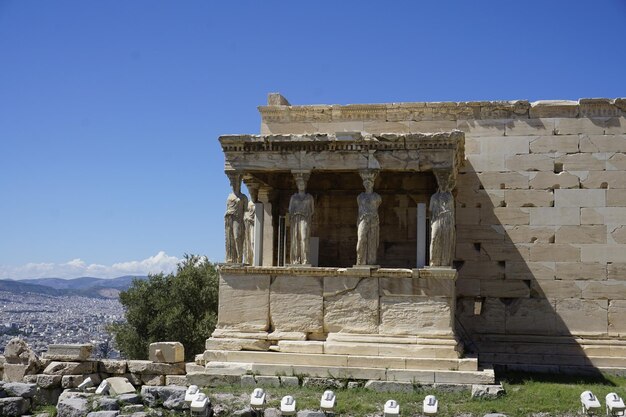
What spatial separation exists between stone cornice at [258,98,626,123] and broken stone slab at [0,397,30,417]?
25.7ft

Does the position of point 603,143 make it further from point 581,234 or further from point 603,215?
point 581,234

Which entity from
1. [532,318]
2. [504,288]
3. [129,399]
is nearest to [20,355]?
[129,399]

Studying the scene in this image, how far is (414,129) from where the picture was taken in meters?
17.4

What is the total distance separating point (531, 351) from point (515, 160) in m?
3.87

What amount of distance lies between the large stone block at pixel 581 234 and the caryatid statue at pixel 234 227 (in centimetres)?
644

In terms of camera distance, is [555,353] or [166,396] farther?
[555,353]

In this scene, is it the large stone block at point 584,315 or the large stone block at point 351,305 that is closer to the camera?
the large stone block at point 351,305

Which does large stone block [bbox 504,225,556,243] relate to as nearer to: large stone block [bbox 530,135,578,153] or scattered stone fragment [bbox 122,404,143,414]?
large stone block [bbox 530,135,578,153]

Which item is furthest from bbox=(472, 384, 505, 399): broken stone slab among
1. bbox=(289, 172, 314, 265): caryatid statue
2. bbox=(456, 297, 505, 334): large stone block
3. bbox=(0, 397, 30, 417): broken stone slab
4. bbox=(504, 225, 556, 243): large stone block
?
bbox=(0, 397, 30, 417): broken stone slab

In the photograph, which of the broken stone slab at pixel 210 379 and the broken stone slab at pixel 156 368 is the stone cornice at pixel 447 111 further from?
the broken stone slab at pixel 210 379

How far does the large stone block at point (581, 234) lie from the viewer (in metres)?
16.5

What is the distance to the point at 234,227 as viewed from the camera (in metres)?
14.9

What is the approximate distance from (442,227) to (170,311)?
11.5m

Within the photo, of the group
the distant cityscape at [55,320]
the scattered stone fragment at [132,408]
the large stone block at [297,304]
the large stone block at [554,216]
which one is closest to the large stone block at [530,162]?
the large stone block at [554,216]
